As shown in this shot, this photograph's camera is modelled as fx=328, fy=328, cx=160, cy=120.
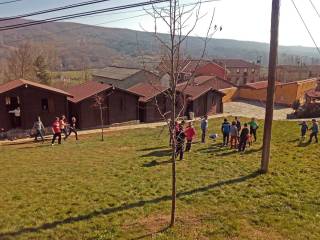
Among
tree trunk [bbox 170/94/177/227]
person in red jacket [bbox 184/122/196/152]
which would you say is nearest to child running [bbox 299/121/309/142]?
person in red jacket [bbox 184/122/196/152]

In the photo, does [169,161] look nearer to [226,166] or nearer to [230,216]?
[226,166]

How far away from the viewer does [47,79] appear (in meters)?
67.6

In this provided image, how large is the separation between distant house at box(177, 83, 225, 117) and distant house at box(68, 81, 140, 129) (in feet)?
25.6

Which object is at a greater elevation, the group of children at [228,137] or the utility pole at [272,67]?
the utility pole at [272,67]

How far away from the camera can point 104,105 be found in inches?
1248

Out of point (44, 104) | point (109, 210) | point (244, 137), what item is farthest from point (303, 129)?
point (44, 104)

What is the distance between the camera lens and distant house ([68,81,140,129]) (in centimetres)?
3023

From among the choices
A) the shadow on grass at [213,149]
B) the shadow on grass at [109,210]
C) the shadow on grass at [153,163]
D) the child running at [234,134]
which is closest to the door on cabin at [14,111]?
the shadow on grass at [153,163]

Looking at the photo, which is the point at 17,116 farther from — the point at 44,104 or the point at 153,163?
the point at 153,163

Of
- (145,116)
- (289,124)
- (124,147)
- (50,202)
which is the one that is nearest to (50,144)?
(124,147)

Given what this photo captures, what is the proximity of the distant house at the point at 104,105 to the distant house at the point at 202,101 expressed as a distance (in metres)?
7.81

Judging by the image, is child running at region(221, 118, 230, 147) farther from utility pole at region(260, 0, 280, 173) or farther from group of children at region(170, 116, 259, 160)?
utility pole at region(260, 0, 280, 173)

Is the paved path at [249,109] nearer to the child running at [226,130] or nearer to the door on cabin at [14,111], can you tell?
the child running at [226,130]

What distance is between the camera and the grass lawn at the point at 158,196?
875 cm
